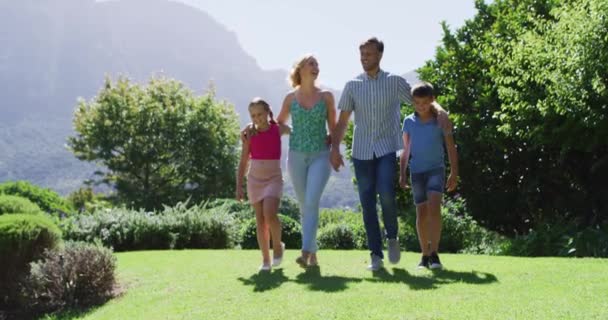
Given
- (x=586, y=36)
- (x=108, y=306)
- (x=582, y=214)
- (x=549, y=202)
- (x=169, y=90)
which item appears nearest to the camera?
(x=108, y=306)

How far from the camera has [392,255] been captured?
737 cm

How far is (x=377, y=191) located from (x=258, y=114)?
1.52 metres

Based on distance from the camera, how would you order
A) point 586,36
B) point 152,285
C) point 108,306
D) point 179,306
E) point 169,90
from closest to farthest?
point 179,306 → point 108,306 → point 152,285 → point 586,36 → point 169,90

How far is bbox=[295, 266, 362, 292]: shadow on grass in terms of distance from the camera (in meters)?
6.25

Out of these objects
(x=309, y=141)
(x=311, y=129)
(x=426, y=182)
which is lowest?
(x=426, y=182)

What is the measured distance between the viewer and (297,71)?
24.0 feet

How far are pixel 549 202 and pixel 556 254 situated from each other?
18.6 ft

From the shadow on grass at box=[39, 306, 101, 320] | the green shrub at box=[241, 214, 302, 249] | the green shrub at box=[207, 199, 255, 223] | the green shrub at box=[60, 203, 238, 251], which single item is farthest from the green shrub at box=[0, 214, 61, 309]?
the green shrub at box=[207, 199, 255, 223]

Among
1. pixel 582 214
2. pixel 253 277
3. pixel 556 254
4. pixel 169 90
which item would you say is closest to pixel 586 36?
pixel 556 254

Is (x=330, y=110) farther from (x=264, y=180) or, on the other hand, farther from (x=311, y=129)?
(x=264, y=180)

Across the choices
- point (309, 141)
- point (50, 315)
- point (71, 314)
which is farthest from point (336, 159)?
point (50, 315)

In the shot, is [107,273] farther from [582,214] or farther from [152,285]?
[582,214]

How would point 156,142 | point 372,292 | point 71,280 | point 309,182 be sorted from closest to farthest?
1. point 372,292
2. point 309,182
3. point 71,280
4. point 156,142

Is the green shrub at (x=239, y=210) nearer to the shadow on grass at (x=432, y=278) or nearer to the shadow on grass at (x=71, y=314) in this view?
the shadow on grass at (x=71, y=314)
